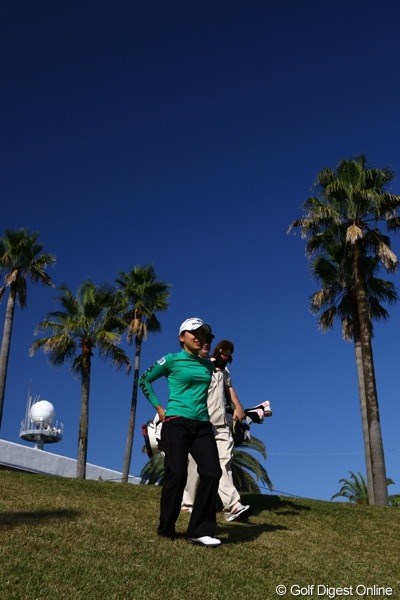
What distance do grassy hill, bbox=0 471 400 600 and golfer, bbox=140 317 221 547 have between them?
0.28 m

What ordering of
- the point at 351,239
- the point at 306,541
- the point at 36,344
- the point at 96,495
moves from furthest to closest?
the point at 36,344 → the point at 351,239 → the point at 96,495 → the point at 306,541

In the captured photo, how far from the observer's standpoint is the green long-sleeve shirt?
602 cm

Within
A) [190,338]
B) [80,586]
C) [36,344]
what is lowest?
[80,586]

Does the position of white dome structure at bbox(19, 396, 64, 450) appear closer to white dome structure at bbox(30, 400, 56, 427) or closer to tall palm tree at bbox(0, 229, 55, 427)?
white dome structure at bbox(30, 400, 56, 427)

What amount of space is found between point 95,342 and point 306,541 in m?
25.0

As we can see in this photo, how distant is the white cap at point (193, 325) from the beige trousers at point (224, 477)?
200cm

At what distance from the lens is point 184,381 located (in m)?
6.10

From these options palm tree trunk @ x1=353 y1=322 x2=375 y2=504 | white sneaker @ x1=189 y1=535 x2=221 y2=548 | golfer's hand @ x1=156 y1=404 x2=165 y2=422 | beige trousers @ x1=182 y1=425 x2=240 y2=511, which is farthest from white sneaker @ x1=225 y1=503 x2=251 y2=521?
palm tree trunk @ x1=353 y1=322 x2=375 y2=504

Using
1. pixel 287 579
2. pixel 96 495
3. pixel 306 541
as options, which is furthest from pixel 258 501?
pixel 287 579

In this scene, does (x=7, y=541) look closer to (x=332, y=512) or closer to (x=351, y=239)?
(x=332, y=512)

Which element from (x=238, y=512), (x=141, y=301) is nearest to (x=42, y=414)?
(x=141, y=301)

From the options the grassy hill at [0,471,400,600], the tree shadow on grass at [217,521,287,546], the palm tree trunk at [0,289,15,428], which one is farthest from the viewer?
the palm tree trunk at [0,289,15,428]

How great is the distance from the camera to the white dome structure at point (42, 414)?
222 ft

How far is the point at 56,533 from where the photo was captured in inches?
221
